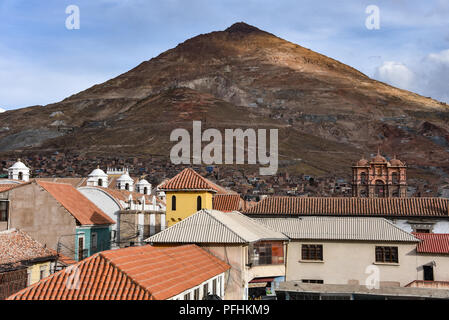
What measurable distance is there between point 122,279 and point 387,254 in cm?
1925

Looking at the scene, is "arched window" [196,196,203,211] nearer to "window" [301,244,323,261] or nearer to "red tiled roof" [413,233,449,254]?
"window" [301,244,323,261]

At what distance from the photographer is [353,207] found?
38.2m

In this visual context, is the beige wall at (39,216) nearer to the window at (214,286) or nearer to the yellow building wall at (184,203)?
the yellow building wall at (184,203)

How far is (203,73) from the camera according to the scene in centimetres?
19300

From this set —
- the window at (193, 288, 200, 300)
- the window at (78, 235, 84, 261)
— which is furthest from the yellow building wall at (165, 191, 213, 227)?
the window at (193, 288, 200, 300)

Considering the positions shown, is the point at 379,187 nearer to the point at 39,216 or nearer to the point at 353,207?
the point at 353,207

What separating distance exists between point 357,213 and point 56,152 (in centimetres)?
9786

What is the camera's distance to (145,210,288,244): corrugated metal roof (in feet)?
81.8

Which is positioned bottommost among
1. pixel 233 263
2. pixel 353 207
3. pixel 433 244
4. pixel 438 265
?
pixel 438 265

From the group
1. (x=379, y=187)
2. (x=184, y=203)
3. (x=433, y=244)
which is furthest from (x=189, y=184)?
(x=379, y=187)

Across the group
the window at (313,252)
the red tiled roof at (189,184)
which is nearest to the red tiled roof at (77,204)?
the red tiled roof at (189,184)

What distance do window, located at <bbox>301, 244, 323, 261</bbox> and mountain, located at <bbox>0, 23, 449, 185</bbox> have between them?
257ft

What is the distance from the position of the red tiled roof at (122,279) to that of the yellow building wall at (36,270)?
7.97 m

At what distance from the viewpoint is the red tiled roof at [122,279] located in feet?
51.8
